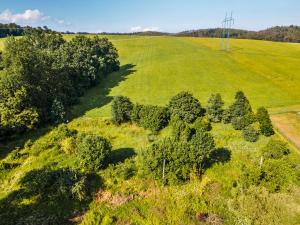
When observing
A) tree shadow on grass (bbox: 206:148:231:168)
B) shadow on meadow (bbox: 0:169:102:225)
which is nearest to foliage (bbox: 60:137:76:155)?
shadow on meadow (bbox: 0:169:102:225)

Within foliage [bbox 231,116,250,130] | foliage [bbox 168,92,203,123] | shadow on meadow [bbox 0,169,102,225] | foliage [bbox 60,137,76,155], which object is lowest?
shadow on meadow [bbox 0,169,102,225]

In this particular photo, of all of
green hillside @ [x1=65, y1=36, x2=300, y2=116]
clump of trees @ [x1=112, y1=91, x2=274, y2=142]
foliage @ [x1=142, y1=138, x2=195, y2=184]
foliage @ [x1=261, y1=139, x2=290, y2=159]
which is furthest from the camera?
green hillside @ [x1=65, y1=36, x2=300, y2=116]

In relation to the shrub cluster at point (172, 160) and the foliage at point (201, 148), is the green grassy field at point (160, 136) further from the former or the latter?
the foliage at point (201, 148)

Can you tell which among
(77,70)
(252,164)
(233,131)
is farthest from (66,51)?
(252,164)

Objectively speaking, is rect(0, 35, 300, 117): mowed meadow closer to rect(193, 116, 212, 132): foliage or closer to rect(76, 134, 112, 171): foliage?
rect(193, 116, 212, 132): foliage

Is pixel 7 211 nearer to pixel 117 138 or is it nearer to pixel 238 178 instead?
pixel 117 138

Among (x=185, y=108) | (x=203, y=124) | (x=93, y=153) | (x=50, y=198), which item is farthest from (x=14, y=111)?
(x=203, y=124)
